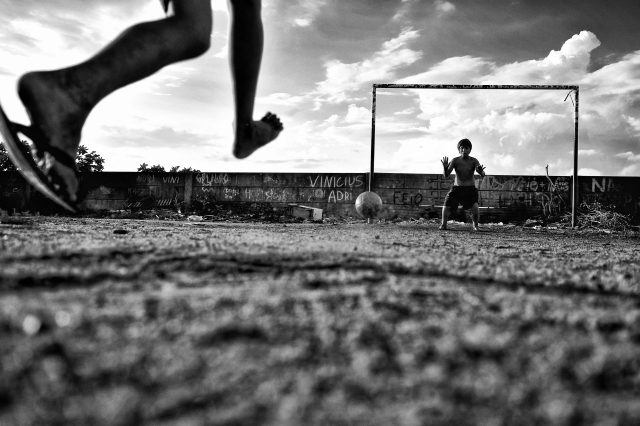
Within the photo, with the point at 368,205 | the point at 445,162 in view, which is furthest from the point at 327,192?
the point at 445,162

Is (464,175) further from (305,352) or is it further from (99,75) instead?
(305,352)

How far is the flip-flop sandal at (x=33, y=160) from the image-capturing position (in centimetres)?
166

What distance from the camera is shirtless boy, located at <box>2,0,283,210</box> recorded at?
A: 164 cm

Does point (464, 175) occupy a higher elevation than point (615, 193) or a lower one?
higher

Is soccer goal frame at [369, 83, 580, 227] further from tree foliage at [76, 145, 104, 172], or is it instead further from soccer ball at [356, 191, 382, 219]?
tree foliage at [76, 145, 104, 172]

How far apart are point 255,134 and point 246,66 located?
0.31 m

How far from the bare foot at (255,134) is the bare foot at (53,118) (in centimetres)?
65

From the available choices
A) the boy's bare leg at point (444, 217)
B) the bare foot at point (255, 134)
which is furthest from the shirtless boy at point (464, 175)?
the bare foot at point (255, 134)

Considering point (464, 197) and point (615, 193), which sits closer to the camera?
point (464, 197)

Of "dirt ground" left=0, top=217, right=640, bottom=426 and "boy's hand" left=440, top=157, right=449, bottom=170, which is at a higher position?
"boy's hand" left=440, top=157, right=449, bottom=170

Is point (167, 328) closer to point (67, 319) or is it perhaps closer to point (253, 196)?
point (67, 319)

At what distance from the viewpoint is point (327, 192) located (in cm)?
1425

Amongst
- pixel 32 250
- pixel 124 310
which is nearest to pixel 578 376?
pixel 124 310

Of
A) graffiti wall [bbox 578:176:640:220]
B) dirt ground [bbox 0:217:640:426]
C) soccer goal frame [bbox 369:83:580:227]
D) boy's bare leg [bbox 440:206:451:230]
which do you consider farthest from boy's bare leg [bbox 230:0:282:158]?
graffiti wall [bbox 578:176:640:220]
